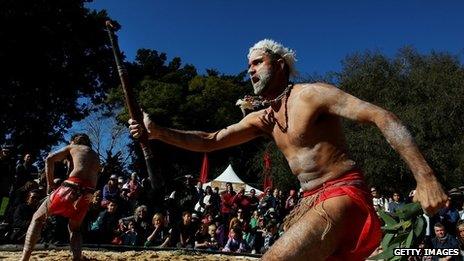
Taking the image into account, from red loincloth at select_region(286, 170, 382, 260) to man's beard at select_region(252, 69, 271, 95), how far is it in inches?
29.0

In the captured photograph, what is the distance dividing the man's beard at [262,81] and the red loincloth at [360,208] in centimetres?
74

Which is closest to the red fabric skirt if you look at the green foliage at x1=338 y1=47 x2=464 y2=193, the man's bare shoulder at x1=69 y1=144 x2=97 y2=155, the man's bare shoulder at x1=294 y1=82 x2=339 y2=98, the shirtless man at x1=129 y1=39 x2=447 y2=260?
the shirtless man at x1=129 y1=39 x2=447 y2=260

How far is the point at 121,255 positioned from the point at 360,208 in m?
5.76

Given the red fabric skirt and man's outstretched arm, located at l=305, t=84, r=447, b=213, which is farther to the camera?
the red fabric skirt

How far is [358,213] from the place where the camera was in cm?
285

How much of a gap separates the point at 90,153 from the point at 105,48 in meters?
17.4

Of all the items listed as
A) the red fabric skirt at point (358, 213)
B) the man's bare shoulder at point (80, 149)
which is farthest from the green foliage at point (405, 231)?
the man's bare shoulder at point (80, 149)

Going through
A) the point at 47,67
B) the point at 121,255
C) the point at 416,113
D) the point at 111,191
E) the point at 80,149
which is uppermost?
the point at 47,67

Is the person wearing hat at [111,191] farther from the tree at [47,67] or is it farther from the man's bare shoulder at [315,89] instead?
the tree at [47,67]

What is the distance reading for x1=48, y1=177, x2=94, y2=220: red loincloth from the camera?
6273mm

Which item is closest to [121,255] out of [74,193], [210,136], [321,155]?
[74,193]

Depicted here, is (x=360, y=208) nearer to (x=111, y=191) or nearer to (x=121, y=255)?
(x=121, y=255)

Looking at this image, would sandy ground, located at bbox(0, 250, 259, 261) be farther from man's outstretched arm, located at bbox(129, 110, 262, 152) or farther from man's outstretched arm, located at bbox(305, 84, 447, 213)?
man's outstretched arm, located at bbox(305, 84, 447, 213)

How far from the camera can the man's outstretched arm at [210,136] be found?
11.7ft
